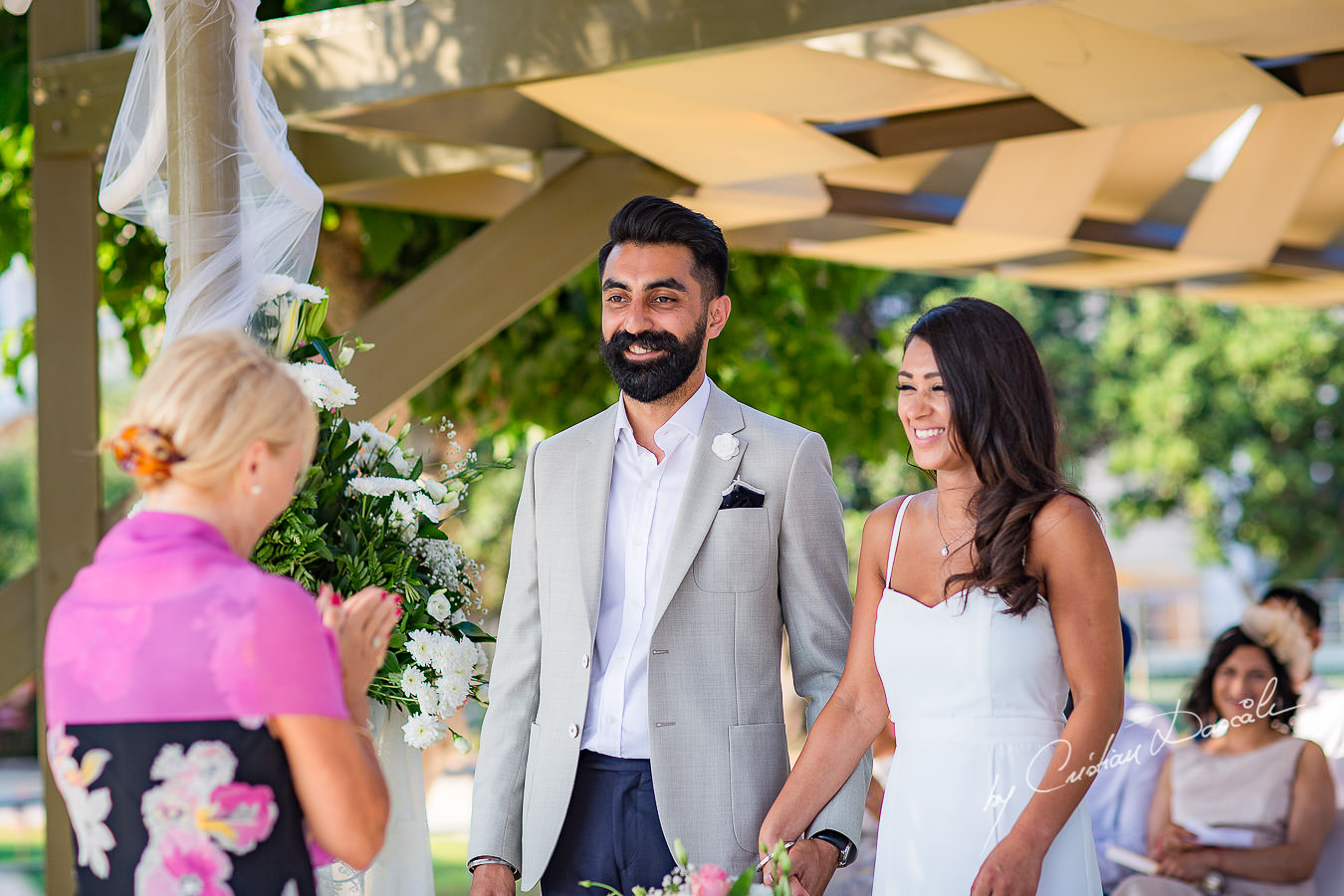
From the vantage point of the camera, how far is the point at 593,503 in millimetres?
2709

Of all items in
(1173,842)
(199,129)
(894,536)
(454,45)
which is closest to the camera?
(894,536)

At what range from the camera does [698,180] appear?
14.4ft

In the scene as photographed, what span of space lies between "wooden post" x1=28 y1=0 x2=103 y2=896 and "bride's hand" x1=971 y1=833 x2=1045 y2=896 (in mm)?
2812

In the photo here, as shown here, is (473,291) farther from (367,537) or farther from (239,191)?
(367,537)

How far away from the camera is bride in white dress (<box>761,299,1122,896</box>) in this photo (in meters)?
2.28

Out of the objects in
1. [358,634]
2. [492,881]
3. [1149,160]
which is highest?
[1149,160]

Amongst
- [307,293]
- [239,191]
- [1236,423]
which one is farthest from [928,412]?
[1236,423]

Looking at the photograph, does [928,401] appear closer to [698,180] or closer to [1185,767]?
[698,180]

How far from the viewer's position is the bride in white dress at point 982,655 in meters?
2.28

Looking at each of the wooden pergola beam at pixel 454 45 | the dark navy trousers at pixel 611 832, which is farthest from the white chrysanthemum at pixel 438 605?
the wooden pergola beam at pixel 454 45

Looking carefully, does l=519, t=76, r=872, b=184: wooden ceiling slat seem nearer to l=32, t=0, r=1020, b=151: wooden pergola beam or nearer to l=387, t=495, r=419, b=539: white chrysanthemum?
l=32, t=0, r=1020, b=151: wooden pergola beam

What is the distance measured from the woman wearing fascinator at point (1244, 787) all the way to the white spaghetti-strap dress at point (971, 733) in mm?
2424

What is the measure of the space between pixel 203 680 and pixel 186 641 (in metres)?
0.05

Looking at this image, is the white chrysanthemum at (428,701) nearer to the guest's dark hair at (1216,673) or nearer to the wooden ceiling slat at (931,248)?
the guest's dark hair at (1216,673)
